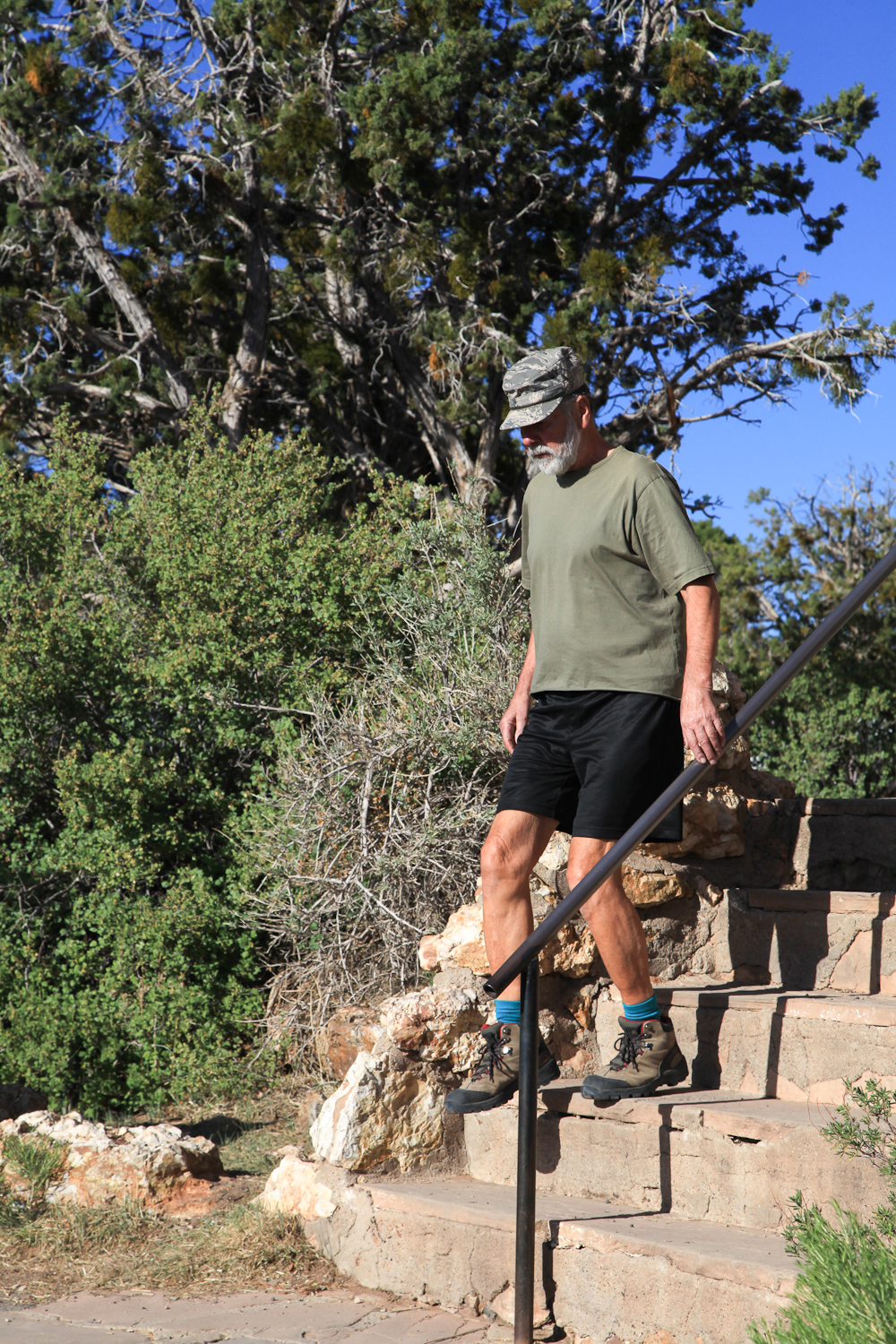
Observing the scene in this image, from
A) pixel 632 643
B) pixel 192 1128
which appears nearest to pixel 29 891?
pixel 192 1128

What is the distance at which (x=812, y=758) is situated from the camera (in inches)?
347

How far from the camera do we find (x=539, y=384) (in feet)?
9.37

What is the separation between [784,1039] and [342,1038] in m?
1.95

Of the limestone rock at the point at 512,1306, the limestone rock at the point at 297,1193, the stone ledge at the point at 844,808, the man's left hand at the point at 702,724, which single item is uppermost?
the man's left hand at the point at 702,724

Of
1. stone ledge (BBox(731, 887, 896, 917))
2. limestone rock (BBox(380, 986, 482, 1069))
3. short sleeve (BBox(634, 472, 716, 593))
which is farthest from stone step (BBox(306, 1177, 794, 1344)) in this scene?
short sleeve (BBox(634, 472, 716, 593))

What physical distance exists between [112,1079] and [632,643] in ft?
11.2

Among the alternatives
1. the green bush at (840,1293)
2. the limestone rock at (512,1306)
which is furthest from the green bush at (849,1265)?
the limestone rock at (512,1306)

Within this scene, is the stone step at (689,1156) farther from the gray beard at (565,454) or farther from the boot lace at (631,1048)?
the gray beard at (565,454)

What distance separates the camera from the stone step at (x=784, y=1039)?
9.30ft

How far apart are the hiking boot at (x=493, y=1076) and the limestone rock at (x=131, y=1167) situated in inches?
46.4

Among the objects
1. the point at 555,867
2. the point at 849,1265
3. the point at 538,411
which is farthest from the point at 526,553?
the point at 849,1265

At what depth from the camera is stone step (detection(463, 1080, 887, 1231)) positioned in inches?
100

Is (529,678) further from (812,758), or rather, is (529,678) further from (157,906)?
(812,758)

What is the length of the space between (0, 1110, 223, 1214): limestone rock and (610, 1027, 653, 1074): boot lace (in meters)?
1.50
